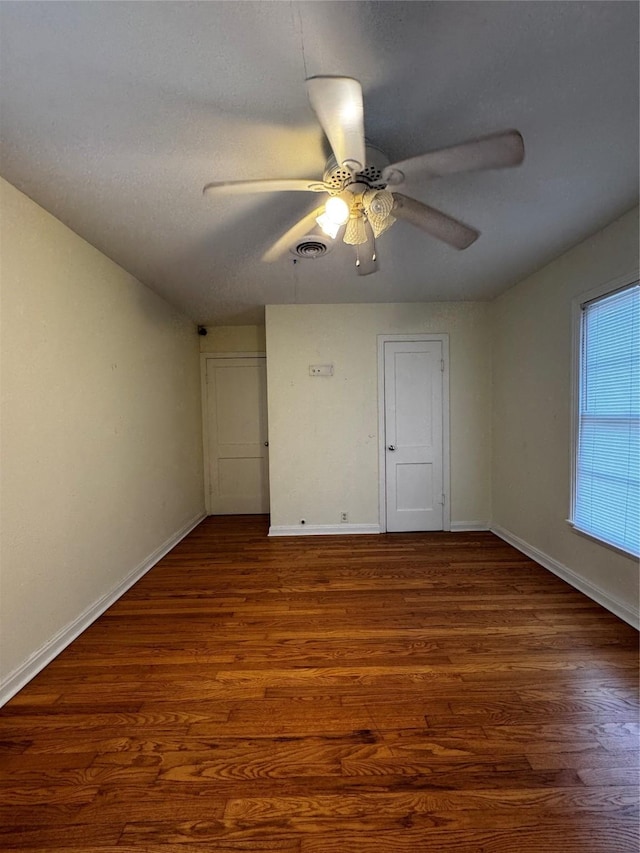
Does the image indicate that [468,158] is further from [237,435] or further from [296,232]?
[237,435]

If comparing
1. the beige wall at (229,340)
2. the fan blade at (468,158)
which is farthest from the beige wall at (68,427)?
the fan blade at (468,158)

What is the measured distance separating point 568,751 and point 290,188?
2433 mm

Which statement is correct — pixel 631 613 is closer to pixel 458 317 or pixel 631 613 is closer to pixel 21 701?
pixel 458 317

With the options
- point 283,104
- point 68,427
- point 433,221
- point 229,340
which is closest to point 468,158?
point 433,221

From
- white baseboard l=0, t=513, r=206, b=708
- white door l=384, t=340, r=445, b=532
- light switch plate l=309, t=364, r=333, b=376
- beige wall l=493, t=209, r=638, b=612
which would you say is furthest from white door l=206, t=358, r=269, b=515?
beige wall l=493, t=209, r=638, b=612

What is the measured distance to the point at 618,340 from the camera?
2123 millimetres

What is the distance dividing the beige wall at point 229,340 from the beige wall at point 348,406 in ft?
2.83

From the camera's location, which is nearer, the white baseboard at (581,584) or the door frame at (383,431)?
the white baseboard at (581,584)

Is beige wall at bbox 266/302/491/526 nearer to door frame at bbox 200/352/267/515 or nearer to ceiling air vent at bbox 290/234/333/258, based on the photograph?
door frame at bbox 200/352/267/515

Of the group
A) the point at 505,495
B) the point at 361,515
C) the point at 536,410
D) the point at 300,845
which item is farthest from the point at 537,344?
the point at 300,845

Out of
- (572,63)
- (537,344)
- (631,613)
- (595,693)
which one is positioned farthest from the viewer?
(537,344)

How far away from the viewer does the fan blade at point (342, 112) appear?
0.93 meters

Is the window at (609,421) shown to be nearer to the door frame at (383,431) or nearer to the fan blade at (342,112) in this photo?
the door frame at (383,431)

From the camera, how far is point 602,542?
219cm
